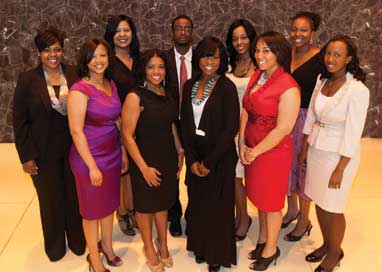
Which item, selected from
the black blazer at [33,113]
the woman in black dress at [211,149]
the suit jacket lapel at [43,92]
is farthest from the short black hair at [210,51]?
the suit jacket lapel at [43,92]

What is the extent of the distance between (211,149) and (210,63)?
57 cm

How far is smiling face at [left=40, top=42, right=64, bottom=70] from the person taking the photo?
3.03 meters

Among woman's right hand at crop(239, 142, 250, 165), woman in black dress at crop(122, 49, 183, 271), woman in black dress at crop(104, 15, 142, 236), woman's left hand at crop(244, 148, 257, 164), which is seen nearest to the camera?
woman in black dress at crop(122, 49, 183, 271)

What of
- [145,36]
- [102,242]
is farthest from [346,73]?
[145,36]

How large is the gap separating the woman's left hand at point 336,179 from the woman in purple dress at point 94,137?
1437 mm

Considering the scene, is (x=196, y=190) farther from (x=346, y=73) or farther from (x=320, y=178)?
(x=346, y=73)

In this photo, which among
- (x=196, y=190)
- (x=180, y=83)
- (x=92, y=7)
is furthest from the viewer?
(x=92, y=7)

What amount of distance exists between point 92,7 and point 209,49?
9.94 feet

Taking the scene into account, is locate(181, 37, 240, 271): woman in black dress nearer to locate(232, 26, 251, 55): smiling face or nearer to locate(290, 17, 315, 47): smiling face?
locate(232, 26, 251, 55): smiling face

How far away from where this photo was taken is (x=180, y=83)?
373 centimetres

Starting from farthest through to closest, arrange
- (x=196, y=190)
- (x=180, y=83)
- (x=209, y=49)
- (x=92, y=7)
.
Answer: (x=92, y=7), (x=180, y=83), (x=196, y=190), (x=209, y=49)

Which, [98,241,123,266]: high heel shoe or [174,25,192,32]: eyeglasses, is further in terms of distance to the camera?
[174,25,192,32]: eyeglasses

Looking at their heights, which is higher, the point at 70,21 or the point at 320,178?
the point at 70,21

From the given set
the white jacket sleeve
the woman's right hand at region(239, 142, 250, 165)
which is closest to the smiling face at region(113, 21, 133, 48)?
the woman's right hand at region(239, 142, 250, 165)
